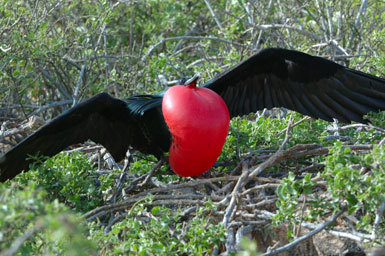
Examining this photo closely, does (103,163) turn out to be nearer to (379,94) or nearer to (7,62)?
(7,62)

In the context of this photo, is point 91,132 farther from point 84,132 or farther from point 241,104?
point 241,104

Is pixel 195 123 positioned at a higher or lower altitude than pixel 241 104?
higher

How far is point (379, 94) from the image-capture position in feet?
10.2

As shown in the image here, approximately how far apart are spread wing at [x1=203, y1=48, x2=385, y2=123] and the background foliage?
12 centimetres

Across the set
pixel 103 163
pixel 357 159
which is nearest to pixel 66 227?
pixel 357 159

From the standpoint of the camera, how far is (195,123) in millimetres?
2664

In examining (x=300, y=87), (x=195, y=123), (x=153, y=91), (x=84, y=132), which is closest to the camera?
(x=195, y=123)

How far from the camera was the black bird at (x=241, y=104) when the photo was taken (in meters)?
2.92

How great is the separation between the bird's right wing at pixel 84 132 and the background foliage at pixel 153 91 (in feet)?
0.26

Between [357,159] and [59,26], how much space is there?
122 inches

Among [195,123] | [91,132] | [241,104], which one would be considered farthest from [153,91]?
[195,123]

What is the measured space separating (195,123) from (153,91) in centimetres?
133

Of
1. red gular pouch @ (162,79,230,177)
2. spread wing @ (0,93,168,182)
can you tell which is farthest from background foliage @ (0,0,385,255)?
red gular pouch @ (162,79,230,177)

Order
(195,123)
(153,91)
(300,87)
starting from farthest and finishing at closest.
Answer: (153,91)
(300,87)
(195,123)
